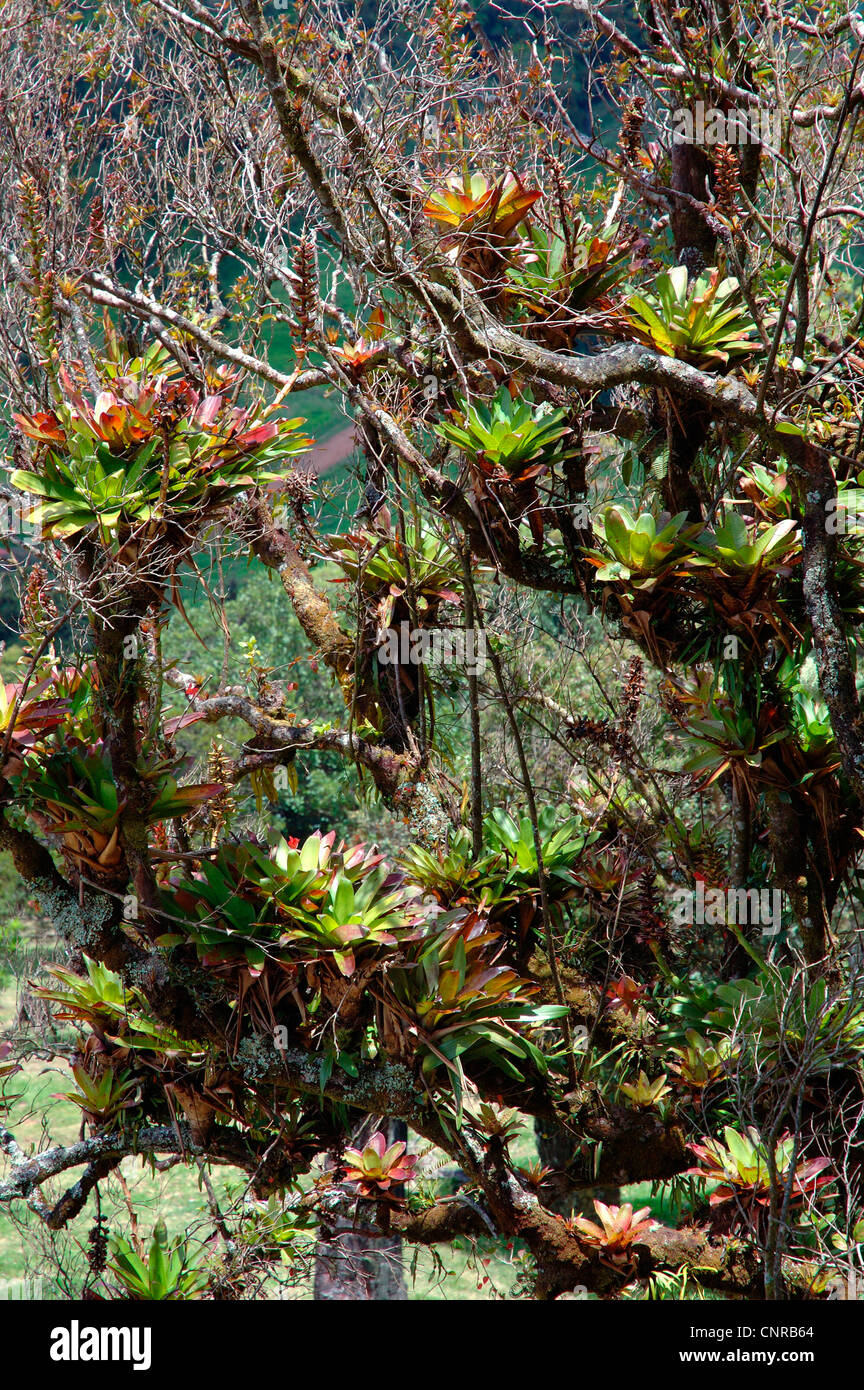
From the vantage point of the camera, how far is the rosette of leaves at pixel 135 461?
8.05 ft

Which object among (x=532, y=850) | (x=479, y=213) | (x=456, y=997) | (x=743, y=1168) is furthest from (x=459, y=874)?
(x=479, y=213)

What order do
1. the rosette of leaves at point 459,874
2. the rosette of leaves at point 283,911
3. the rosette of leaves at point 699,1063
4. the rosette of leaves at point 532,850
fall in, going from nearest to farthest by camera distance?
1. the rosette of leaves at point 283,911
2. the rosette of leaves at point 699,1063
3. the rosette of leaves at point 459,874
4. the rosette of leaves at point 532,850

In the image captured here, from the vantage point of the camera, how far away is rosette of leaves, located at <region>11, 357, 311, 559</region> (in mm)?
2453

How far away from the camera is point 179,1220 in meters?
8.95

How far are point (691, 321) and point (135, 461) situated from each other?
1757 mm

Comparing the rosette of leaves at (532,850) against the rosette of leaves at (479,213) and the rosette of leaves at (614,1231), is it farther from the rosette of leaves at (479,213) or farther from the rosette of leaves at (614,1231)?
the rosette of leaves at (479,213)

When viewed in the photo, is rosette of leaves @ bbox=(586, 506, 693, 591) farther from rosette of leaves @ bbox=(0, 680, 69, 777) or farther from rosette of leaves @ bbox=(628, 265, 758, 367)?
rosette of leaves @ bbox=(0, 680, 69, 777)

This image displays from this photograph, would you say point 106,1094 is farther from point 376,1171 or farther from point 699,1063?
point 699,1063

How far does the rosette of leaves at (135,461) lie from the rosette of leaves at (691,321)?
1308 mm

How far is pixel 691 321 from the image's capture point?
312 cm

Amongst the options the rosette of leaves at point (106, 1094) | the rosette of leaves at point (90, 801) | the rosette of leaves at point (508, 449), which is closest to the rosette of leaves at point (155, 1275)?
the rosette of leaves at point (106, 1094)
